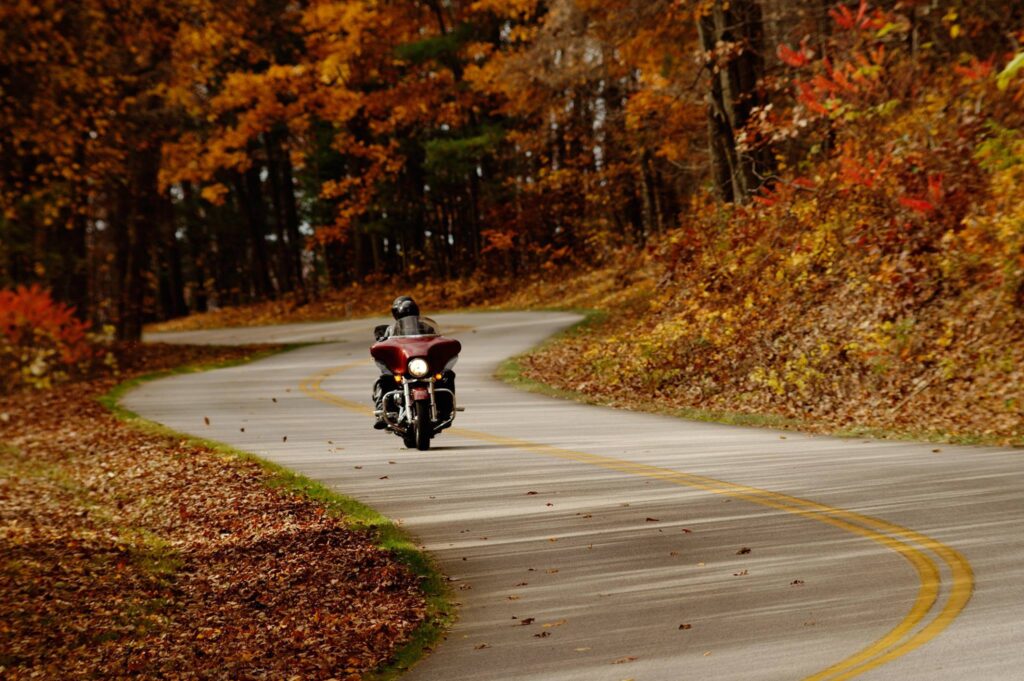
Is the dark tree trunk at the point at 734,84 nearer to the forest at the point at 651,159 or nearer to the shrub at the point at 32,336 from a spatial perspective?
the forest at the point at 651,159

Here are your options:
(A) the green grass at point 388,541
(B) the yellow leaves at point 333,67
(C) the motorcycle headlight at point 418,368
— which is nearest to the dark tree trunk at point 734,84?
(C) the motorcycle headlight at point 418,368

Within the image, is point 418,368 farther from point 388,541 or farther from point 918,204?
point 918,204

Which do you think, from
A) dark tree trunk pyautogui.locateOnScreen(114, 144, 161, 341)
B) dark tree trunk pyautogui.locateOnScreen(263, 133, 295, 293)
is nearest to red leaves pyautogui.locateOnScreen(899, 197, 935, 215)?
dark tree trunk pyautogui.locateOnScreen(114, 144, 161, 341)

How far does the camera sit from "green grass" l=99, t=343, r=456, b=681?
711 centimetres

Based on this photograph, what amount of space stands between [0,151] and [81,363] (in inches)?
359

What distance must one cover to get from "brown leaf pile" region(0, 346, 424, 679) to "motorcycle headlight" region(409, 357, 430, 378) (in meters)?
1.93

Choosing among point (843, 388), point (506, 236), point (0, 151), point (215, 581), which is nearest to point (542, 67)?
point (506, 236)

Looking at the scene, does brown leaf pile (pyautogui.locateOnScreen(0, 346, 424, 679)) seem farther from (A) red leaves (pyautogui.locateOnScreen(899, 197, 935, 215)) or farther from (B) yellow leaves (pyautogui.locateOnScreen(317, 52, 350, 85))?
(B) yellow leaves (pyautogui.locateOnScreen(317, 52, 350, 85))

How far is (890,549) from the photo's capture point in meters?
8.42

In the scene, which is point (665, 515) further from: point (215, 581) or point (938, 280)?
point (938, 280)

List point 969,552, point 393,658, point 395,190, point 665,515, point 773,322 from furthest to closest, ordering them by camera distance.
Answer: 1. point 395,190
2. point 773,322
3. point 665,515
4. point 969,552
5. point 393,658

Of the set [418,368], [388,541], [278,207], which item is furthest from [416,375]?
[278,207]

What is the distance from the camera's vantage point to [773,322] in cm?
2008

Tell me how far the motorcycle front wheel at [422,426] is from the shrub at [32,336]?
13.5 meters
